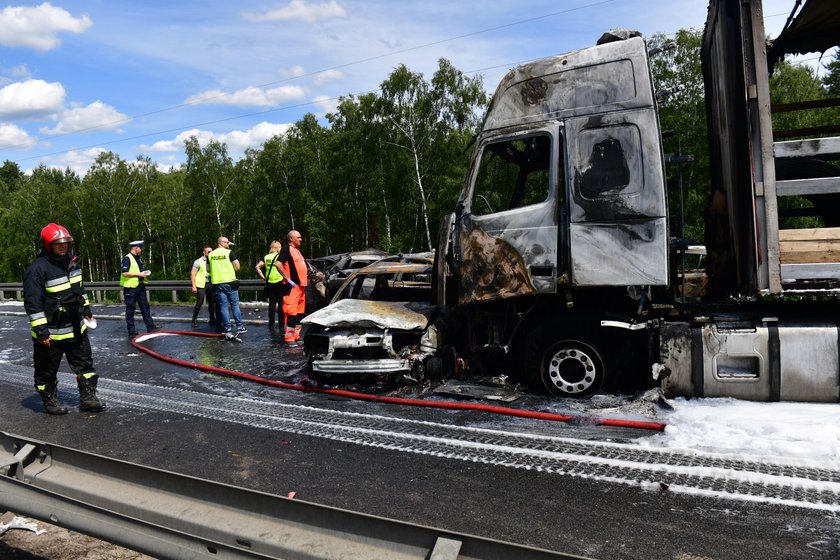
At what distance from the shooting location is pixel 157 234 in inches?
2019

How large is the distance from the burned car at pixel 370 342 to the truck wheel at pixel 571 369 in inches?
49.5

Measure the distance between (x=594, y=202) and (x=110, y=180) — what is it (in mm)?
51521

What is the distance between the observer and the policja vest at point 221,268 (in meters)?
10.7

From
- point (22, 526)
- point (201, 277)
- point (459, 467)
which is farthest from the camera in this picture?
point (201, 277)

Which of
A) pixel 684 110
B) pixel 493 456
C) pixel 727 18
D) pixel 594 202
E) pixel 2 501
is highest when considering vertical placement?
pixel 684 110

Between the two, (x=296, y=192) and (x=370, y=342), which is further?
(x=296, y=192)

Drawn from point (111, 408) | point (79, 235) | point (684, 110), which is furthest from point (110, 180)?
point (111, 408)

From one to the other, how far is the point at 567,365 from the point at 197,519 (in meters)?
4.17

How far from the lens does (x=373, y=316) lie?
6.57m

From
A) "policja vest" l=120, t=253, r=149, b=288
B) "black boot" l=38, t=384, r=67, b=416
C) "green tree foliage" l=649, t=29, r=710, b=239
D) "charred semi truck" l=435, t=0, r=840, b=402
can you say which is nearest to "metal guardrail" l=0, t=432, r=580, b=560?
"black boot" l=38, t=384, r=67, b=416

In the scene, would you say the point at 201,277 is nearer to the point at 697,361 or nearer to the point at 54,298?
the point at 54,298

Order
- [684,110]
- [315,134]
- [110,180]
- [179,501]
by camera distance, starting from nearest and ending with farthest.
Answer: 1. [179,501]
2. [684,110]
3. [315,134]
4. [110,180]

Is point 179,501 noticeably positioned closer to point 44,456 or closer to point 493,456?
point 44,456

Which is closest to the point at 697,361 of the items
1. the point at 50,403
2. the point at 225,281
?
the point at 50,403
